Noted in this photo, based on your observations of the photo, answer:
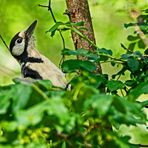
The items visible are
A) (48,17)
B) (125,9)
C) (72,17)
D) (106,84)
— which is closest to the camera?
(106,84)

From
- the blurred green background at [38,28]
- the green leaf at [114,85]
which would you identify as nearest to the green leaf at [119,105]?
the green leaf at [114,85]

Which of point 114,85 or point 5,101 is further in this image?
point 114,85

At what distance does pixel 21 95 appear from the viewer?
126cm

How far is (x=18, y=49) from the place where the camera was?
131 inches

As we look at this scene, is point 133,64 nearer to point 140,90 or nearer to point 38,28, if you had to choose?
point 140,90

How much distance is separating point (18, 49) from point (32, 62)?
0.31 meters

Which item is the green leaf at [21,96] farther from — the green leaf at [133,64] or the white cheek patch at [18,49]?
the white cheek patch at [18,49]

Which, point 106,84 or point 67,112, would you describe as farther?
point 106,84

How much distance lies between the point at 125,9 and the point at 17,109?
2.21 metres

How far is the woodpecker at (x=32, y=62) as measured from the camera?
2.71 metres

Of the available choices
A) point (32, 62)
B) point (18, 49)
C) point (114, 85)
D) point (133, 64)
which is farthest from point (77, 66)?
point (18, 49)

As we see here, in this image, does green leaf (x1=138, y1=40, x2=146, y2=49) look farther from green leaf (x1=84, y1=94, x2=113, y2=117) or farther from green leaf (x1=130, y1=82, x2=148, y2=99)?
green leaf (x1=84, y1=94, x2=113, y2=117)

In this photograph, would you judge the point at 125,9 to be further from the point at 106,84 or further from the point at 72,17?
the point at 106,84

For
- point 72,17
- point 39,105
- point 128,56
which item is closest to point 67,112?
point 39,105
